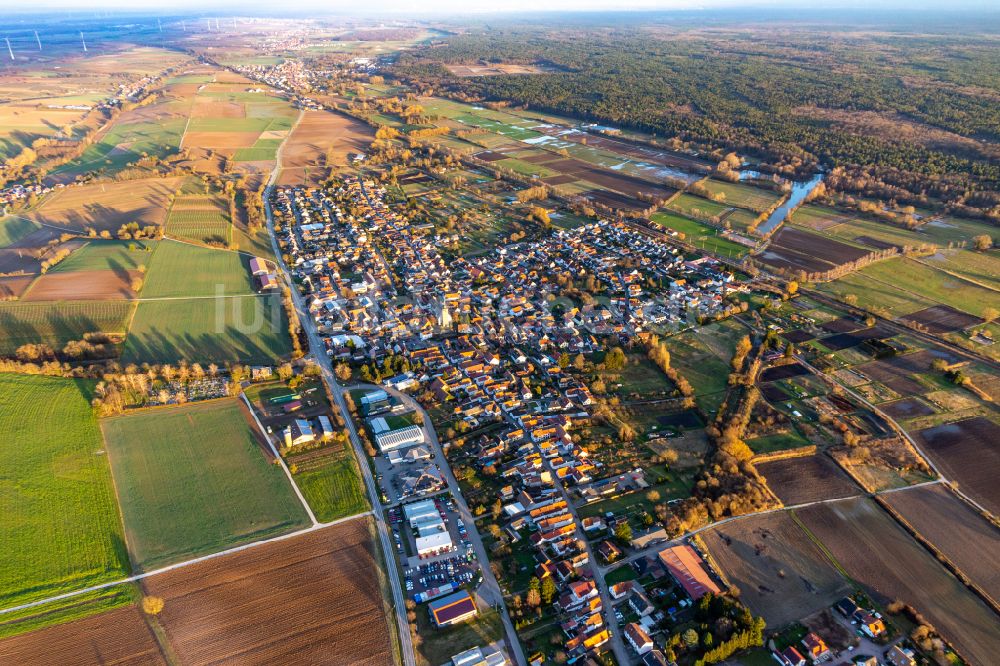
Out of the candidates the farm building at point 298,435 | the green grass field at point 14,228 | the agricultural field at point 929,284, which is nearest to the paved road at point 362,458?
the farm building at point 298,435

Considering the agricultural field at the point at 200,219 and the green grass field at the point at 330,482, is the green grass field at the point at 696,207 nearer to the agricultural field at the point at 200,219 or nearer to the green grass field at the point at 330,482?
the agricultural field at the point at 200,219

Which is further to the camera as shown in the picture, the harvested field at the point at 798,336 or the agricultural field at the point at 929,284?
the agricultural field at the point at 929,284

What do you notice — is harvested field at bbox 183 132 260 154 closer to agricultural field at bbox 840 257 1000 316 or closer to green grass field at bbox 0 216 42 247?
green grass field at bbox 0 216 42 247

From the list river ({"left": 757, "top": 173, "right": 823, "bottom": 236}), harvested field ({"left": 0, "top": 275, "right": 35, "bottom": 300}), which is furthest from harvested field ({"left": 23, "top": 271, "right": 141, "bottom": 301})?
river ({"left": 757, "top": 173, "right": 823, "bottom": 236})

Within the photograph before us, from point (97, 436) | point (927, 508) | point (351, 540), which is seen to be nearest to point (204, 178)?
point (97, 436)

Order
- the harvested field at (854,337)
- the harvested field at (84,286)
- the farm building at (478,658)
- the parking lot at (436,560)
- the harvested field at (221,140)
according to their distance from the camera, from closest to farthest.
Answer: the farm building at (478,658), the parking lot at (436,560), the harvested field at (854,337), the harvested field at (84,286), the harvested field at (221,140)

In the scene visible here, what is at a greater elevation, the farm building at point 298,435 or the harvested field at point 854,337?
the harvested field at point 854,337
